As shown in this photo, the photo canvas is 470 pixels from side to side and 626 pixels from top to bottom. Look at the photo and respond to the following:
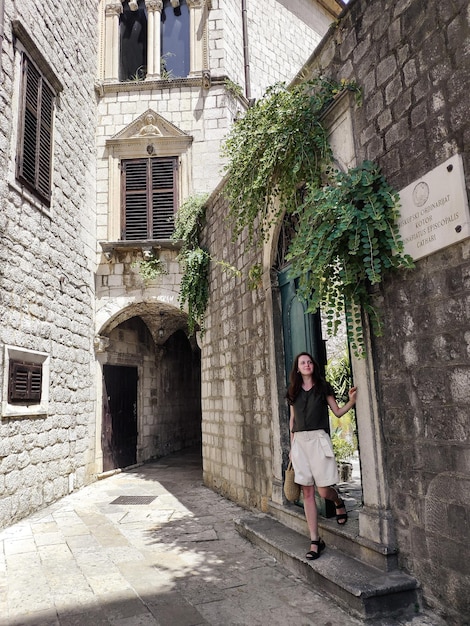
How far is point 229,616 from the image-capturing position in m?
2.95

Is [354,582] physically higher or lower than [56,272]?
lower

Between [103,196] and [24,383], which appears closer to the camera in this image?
[24,383]

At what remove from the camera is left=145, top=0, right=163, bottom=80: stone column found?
31.3 ft

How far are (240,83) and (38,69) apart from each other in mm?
4666

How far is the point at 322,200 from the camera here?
11.3 ft

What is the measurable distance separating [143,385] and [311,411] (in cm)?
722

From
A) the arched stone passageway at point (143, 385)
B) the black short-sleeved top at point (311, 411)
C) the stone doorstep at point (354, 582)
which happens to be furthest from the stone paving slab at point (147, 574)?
the arched stone passageway at point (143, 385)

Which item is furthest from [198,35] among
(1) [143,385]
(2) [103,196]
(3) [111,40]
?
(1) [143,385]

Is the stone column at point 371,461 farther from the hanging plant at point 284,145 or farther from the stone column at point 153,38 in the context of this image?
the stone column at point 153,38

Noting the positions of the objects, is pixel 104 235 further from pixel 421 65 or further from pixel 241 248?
pixel 421 65

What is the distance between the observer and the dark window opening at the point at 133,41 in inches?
391

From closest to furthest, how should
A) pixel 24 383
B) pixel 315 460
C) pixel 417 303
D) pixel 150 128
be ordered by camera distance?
1. pixel 417 303
2. pixel 315 460
3. pixel 24 383
4. pixel 150 128

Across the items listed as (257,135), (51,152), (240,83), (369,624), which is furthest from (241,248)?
(240,83)

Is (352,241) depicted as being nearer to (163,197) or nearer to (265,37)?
(163,197)
